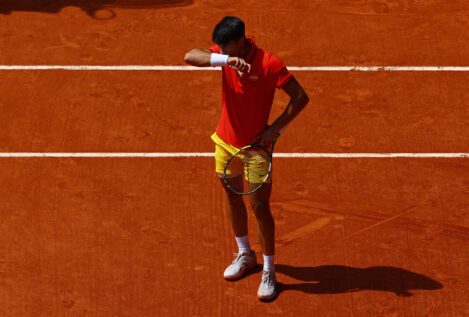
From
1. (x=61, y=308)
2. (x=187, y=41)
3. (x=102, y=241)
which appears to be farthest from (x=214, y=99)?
(x=61, y=308)

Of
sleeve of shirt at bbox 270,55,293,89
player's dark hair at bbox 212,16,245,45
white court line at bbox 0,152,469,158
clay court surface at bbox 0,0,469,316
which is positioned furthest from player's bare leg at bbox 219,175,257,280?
white court line at bbox 0,152,469,158

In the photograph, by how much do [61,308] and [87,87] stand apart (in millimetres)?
3800

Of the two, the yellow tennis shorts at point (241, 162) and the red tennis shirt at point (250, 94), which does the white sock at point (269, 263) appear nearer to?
the yellow tennis shorts at point (241, 162)

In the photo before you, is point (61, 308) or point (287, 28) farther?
point (287, 28)

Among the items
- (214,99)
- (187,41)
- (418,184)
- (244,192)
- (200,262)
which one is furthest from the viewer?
(187,41)

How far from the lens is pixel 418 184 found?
8727mm

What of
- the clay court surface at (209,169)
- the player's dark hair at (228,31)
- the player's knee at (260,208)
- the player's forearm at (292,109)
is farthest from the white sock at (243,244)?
the player's dark hair at (228,31)

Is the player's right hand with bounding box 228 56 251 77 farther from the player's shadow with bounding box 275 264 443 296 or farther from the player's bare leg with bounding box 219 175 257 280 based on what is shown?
the player's shadow with bounding box 275 264 443 296

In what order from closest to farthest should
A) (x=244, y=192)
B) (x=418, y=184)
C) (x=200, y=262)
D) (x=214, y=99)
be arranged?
1. (x=244, y=192)
2. (x=200, y=262)
3. (x=418, y=184)
4. (x=214, y=99)

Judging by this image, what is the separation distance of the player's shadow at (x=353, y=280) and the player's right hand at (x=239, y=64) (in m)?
2.57

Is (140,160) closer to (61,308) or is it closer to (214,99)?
(214,99)

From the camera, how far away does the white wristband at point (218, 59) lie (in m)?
6.18

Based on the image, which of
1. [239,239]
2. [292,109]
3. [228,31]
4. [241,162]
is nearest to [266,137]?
[292,109]

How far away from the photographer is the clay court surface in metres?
7.55
